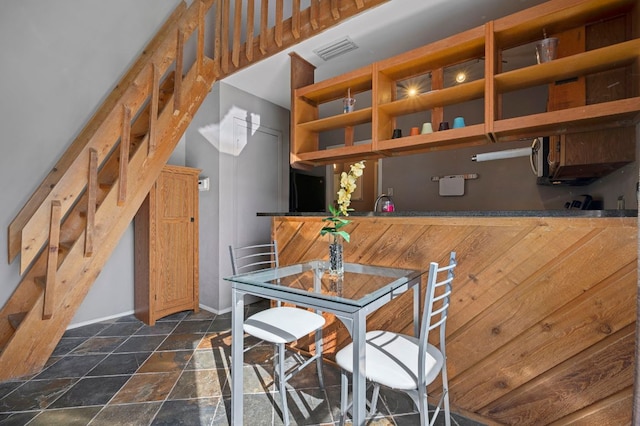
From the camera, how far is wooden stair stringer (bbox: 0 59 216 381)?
2.04 metres

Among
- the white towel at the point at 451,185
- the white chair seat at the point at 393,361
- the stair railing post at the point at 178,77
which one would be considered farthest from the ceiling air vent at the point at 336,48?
the white chair seat at the point at 393,361

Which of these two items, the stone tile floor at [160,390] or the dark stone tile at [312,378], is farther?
the dark stone tile at [312,378]

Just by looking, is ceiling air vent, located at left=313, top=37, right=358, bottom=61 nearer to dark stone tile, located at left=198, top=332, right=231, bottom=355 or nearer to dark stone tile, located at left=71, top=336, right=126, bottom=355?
dark stone tile, located at left=198, top=332, right=231, bottom=355

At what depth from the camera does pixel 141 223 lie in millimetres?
3188

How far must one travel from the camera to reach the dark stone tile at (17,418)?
162 centimetres

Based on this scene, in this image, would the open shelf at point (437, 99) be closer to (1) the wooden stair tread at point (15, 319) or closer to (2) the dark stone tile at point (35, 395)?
(2) the dark stone tile at point (35, 395)

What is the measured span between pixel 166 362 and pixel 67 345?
111cm

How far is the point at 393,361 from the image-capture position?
1.30m

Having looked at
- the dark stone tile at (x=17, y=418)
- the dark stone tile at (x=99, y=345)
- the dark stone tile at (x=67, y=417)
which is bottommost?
the dark stone tile at (x=99, y=345)

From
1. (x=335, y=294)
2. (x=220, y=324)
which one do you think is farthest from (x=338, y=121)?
(x=220, y=324)

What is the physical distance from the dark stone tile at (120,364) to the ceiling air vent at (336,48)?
124 inches

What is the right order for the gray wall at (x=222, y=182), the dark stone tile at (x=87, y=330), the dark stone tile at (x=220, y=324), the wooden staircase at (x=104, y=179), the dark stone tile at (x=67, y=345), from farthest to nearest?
the gray wall at (x=222, y=182), the dark stone tile at (x=220, y=324), the dark stone tile at (x=87, y=330), the dark stone tile at (x=67, y=345), the wooden staircase at (x=104, y=179)

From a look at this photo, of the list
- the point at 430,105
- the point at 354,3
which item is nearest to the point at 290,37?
the point at 354,3

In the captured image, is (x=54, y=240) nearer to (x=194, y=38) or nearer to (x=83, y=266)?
(x=83, y=266)
